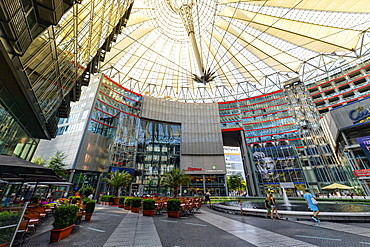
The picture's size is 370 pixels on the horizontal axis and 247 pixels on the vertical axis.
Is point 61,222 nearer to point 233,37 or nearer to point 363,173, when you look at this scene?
point 363,173

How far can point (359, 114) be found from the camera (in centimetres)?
2873

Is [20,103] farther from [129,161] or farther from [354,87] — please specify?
[354,87]

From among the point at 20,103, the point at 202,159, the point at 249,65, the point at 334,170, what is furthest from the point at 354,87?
the point at 20,103

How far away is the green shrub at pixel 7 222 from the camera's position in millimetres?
3789

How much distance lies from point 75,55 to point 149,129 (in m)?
38.5

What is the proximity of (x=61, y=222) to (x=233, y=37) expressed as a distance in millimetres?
42489

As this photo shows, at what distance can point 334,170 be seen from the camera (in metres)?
40.6

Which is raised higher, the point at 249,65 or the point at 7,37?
the point at 249,65

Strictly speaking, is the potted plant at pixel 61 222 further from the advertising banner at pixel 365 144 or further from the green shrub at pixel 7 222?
the advertising banner at pixel 365 144

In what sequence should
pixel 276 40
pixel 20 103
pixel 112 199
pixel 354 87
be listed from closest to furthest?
1. pixel 20 103
2. pixel 112 199
3. pixel 276 40
4. pixel 354 87

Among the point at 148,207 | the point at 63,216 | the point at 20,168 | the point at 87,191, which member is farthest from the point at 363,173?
the point at 87,191

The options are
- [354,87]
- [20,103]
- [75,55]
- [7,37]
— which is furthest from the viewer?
[354,87]

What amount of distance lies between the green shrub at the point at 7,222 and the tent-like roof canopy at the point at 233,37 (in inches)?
1255

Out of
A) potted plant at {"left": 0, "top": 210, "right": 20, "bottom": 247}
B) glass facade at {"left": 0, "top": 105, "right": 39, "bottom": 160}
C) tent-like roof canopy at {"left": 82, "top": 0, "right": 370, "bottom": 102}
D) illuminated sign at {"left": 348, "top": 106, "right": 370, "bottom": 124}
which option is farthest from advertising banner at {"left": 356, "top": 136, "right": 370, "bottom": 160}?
glass facade at {"left": 0, "top": 105, "right": 39, "bottom": 160}
